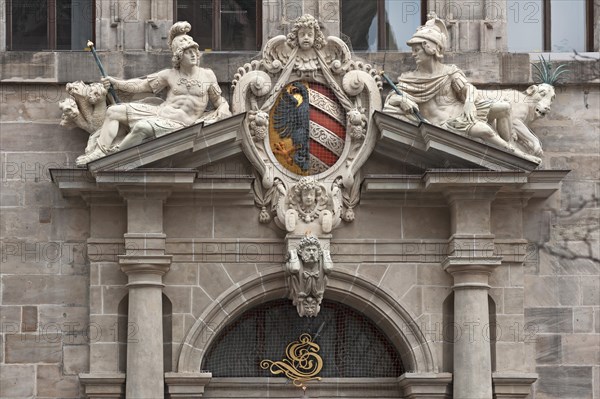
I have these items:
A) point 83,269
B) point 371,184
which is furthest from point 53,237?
point 371,184

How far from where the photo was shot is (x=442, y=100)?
933 inches

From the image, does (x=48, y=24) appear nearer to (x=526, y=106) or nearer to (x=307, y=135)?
(x=307, y=135)

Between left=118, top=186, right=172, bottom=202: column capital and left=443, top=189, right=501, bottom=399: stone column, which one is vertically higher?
left=118, top=186, right=172, bottom=202: column capital

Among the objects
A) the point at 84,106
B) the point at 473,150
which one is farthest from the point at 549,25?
the point at 84,106

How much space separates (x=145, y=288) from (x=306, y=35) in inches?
134

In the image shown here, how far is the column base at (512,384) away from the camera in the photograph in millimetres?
23297

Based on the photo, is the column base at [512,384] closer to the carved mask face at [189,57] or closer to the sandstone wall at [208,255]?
the sandstone wall at [208,255]

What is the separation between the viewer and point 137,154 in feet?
75.0

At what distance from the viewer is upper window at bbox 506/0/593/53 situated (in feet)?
80.9

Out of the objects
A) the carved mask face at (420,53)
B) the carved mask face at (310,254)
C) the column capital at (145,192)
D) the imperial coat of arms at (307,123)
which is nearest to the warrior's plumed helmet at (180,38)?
the imperial coat of arms at (307,123)

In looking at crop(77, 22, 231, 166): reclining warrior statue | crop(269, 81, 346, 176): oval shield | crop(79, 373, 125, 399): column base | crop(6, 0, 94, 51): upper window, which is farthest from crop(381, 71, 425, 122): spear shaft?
crop(79, 373, 125, 399): column base

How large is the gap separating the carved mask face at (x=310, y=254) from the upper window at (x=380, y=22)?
8.93ft

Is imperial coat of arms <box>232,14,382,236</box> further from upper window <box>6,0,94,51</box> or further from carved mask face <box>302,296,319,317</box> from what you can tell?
upper window <box>6,0,94,51</box>

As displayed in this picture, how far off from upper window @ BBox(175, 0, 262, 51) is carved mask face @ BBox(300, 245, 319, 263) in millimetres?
2703
